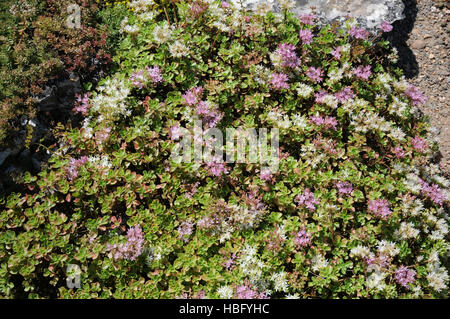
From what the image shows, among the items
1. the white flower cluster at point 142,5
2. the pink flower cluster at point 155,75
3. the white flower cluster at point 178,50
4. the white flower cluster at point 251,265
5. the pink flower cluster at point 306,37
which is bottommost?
the white flower cluster at point 251,265

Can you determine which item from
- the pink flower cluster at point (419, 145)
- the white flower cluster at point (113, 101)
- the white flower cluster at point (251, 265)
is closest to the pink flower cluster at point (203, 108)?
the white flower cluster at point (113, 101)

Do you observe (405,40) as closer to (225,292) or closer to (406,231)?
(406,231)

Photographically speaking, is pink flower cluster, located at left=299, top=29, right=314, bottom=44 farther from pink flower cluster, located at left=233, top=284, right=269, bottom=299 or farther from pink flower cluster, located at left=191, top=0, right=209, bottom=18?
pink flower cluster, located at left=233, top=284, right=269, bottom=299

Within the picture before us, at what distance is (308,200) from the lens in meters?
4.06

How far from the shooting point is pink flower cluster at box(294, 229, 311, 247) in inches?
149

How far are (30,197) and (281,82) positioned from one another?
3.38 m

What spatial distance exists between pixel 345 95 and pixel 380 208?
1.66m

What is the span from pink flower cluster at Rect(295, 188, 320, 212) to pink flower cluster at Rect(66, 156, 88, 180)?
2.57 metres

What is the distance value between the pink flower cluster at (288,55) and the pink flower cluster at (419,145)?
1.93 meters

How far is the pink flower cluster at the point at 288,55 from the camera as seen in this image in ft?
15.5

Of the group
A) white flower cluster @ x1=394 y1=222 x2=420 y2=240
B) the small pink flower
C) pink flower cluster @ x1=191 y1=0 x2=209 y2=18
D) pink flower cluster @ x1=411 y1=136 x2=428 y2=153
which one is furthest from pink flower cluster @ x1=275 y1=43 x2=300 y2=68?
white flower cluster @ x1=394 y1=222 x2=420 y2=240

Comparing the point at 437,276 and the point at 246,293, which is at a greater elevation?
the point at 246,293

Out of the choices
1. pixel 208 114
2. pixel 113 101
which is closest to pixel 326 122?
pixel 208 114

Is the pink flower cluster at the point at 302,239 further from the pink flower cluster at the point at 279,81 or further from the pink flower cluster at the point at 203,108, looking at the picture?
the pink flower cluster at the point at 279,81
